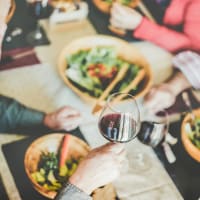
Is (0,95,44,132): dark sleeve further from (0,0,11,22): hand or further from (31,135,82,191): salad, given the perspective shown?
(0,0,11,22): hand

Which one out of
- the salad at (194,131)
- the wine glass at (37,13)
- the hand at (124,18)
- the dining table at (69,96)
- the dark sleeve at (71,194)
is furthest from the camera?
the hand at (124,18)

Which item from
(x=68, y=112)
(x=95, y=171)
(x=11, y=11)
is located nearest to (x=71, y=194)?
(x=95, y=171)

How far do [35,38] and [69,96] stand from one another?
257 mm

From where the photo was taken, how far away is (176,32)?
1611 mm

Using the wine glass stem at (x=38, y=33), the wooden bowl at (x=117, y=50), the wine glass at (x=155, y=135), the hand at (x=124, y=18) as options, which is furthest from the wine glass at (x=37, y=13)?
the wine glass at (x=155, y=135)

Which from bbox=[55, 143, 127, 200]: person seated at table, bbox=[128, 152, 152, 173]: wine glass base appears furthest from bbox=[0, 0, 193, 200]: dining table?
bbox=[55, 143, 127, 200]: person seated at table

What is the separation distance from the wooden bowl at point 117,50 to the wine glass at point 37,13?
0.12 meters

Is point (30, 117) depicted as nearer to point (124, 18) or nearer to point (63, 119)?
point (63, 119)

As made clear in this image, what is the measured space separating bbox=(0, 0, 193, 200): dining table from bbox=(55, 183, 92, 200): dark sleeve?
0.12 m

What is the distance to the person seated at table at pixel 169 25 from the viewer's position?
1557 millimetres

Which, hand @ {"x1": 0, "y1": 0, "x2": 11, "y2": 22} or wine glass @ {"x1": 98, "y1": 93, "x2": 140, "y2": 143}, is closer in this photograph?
wine glass @ {"x1": 98, "y1": 93, "x2": 140, "y2": 143}

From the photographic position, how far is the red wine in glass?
1.08 metres

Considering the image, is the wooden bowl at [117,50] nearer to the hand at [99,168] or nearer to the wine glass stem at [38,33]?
the wine glass stem at [38,33]

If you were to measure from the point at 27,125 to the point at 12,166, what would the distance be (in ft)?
0.49
